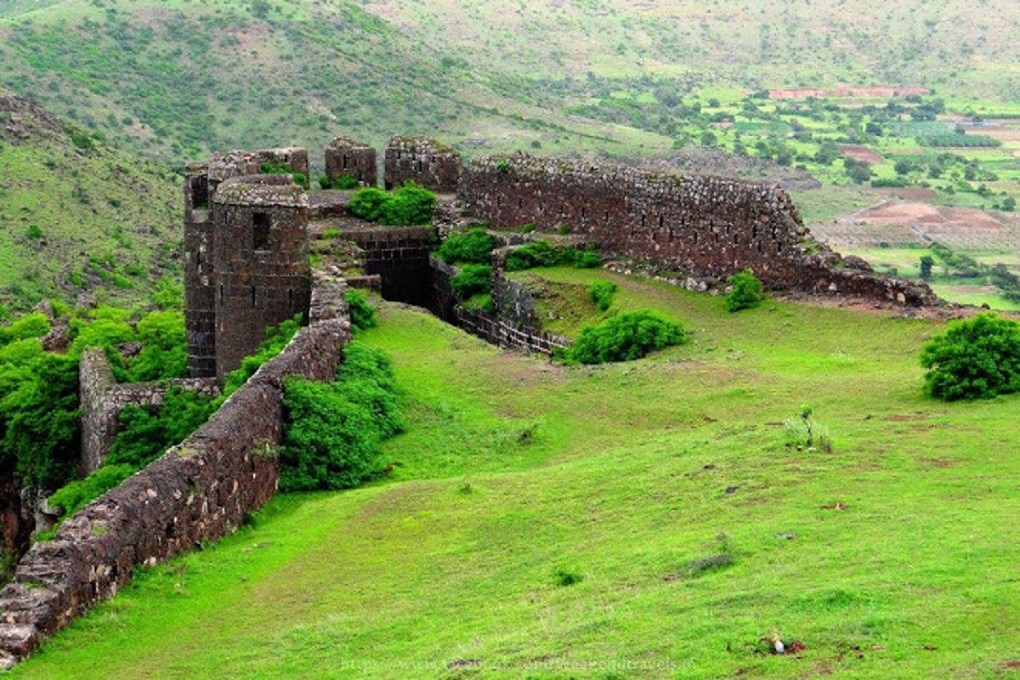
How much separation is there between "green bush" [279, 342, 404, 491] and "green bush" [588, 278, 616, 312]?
734 centimetres

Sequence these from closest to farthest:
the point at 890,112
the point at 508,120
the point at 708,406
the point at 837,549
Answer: the point at 837,549, the point at 708,406, the point at 508,120, the point at 890,112

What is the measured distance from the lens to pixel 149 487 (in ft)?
53.3

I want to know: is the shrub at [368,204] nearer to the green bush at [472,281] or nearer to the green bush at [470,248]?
the green bush at [470,248]

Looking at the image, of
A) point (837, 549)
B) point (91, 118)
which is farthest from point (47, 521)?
point (91, 118)

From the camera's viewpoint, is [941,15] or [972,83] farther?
[941,15]

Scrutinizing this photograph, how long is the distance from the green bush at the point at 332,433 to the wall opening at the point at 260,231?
648 centimetres

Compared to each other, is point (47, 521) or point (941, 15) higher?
point (941, 15)

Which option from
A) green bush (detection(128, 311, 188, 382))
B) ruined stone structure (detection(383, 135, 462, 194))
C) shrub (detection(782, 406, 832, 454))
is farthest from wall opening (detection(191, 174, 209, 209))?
shrub (detection(782, 406, 832, 454))

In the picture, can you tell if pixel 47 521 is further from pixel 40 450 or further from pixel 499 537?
pixel 499 537

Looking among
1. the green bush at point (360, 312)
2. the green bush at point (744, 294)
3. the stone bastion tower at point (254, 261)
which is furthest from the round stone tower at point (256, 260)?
the green bush at point (744, 294)

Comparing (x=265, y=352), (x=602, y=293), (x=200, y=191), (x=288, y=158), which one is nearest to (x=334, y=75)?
(x=288, y=158)

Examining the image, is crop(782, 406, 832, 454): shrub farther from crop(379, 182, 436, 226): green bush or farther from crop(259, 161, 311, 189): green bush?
crop(259, 161, 311, 189): green bush

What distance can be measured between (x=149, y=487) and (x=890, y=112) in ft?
414

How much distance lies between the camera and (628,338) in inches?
1004
